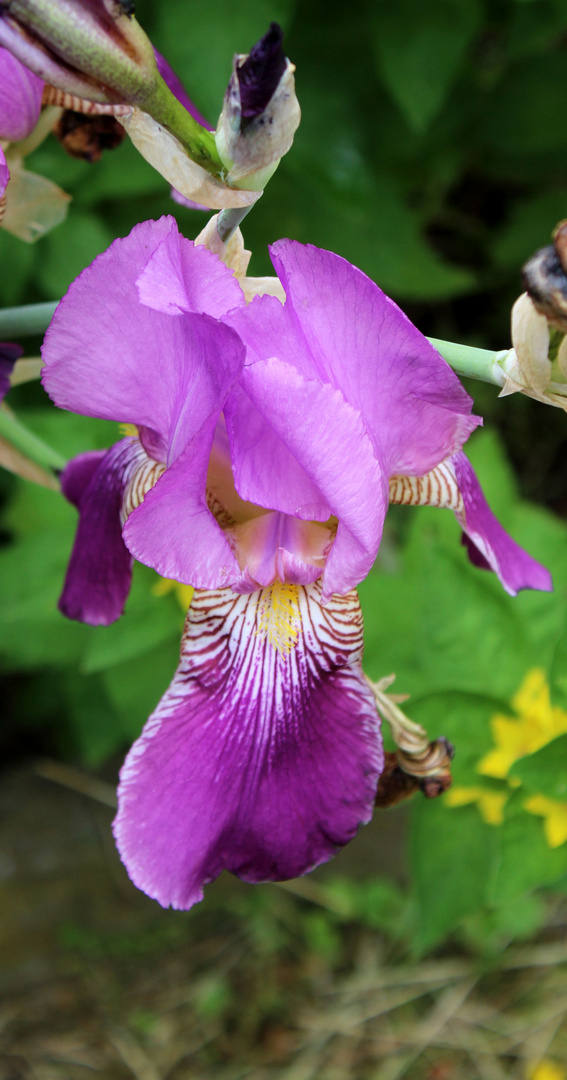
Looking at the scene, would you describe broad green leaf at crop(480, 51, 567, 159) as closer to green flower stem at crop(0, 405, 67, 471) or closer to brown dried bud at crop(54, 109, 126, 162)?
brown dried bud at crop(54, 109, 126, 162)

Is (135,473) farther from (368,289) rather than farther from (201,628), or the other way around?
(368,289)

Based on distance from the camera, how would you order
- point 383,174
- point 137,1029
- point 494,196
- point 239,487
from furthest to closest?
point 494,196, point 137,1029, point 383,174, point 239,487

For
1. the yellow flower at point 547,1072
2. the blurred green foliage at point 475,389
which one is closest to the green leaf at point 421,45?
the blurred green foliage at point 475,389

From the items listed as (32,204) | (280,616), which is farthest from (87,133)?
(280,616)

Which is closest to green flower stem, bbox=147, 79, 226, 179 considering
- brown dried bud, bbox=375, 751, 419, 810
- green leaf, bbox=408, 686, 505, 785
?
brown dried bud, bbox=375, 751, 419, 810

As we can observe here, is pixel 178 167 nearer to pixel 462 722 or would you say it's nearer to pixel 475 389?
pixel 462 722

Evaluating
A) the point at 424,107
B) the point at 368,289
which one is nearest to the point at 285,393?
the point at 368,289
